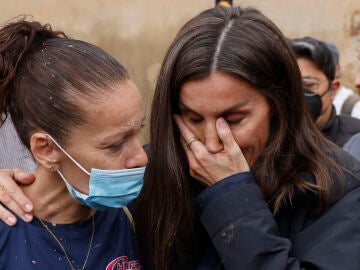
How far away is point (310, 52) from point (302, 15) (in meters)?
3.54

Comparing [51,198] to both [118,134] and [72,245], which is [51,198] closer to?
[72,245]

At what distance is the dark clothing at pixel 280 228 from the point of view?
2.04 metres

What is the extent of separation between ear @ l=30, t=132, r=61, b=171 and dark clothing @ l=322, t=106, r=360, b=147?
→ 216cm

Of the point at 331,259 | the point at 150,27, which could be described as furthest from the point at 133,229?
the point at 150,27

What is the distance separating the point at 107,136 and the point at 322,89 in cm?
229

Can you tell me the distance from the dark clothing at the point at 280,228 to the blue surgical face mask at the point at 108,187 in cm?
24

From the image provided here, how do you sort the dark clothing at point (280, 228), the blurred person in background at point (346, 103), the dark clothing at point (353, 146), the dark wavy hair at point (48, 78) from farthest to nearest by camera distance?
the blurred person in background at point (346, 103), the dark clothing at point (353, 146), the dark wavy hair at point (48, 78), the dark clothing at point (280, 228)

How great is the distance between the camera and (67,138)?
217 centimetres

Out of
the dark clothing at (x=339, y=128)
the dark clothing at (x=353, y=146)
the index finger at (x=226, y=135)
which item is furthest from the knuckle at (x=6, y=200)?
the dark clothing at (x=339, y=128)

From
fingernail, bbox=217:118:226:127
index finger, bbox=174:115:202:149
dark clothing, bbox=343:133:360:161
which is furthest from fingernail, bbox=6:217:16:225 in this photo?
dark clothing, bbox=343:133:360:161

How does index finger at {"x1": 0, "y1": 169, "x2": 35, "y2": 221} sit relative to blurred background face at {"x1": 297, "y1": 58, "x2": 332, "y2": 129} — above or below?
above

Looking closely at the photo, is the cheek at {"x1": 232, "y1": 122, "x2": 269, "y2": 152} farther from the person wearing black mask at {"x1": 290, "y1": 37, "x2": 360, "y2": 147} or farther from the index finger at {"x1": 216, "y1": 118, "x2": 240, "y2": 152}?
the person wearing black mask at {"x1": 290, "y1": 37, "x2": 360, "y2": 147}

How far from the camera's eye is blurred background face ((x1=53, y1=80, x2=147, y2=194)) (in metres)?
2.15

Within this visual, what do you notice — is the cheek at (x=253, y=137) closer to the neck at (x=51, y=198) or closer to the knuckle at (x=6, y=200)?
the neck at (x=51, y=198)
